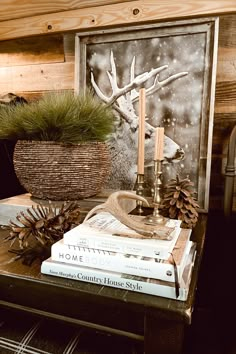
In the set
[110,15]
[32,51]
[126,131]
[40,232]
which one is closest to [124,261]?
[40,232]

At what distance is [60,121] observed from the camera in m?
0.78

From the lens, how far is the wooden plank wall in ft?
3.45

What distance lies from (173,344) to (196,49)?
3.20 feet

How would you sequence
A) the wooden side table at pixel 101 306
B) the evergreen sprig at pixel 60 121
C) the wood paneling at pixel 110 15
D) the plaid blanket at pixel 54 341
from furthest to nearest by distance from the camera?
the wood paneling at pixel 110 15, the evergreen sprig at pixel 60 121, the plaid blanket at pixel 54 341, the wooden side table at pixel 101 306

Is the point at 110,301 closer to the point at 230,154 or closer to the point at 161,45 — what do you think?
the point at 230,154

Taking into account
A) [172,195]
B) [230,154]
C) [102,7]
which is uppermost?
[102,7]

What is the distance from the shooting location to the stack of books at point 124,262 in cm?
45

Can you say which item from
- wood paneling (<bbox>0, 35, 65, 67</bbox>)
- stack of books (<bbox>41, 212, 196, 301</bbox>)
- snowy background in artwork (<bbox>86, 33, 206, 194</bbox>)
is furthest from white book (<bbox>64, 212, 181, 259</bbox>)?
wood paneling (<bbox>0, 35, 65, 67</bbox>)

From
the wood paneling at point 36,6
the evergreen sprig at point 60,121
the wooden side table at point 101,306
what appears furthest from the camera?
the wood paneling at point 36,6

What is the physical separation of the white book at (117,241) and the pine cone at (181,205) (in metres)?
0.25

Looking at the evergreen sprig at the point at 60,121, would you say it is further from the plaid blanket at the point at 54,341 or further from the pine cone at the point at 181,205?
the plaid blanket at the point at 54,341

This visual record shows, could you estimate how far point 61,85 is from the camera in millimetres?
1312

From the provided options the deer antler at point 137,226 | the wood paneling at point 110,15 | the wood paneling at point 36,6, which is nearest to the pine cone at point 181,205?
the deer antler at point 137,226

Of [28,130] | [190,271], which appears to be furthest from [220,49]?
[190,271]
